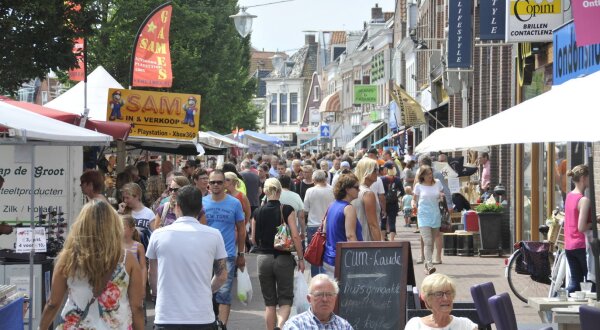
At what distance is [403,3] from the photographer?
202 feet

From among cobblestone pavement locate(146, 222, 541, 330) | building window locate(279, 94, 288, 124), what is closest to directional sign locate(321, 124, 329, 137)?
building window locate(279, 94, 288, 124)

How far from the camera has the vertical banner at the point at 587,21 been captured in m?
9.93

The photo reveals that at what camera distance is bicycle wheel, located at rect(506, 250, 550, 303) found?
14.3m

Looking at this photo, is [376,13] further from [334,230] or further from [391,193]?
[334,230]

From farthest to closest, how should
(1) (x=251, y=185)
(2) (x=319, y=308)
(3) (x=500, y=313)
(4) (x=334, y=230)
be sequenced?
(1) (x=251, y=185) < (4) (x=334, y=230) < (3) (x=500, y=313) < (2) (x=319, y=308)

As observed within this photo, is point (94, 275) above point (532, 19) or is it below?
below

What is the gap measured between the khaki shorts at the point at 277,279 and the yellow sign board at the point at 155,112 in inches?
258

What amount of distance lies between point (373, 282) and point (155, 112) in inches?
324

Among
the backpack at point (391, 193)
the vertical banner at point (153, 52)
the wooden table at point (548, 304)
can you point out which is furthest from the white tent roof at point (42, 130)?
the backpack at point (391, 193)

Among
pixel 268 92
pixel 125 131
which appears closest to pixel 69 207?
pixel 125 131

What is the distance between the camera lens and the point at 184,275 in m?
7.90

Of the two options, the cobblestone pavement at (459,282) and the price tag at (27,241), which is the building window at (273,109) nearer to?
the cobblestone pavement at (459,282)

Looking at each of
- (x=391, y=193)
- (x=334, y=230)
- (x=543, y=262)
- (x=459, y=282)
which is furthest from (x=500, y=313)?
(x=391, y=193)

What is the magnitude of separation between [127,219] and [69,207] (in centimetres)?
373
